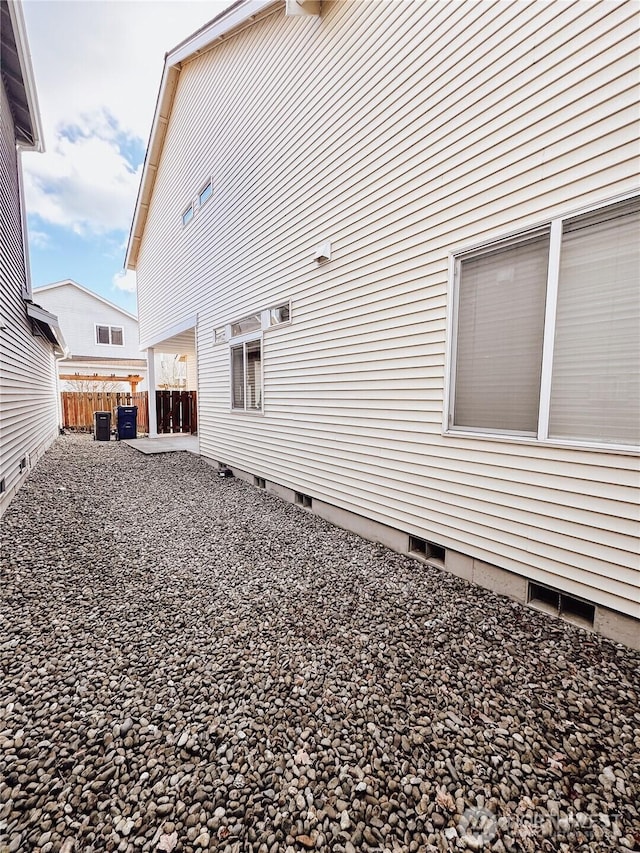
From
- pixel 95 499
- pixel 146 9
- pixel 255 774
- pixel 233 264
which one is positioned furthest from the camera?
pixel 146 9

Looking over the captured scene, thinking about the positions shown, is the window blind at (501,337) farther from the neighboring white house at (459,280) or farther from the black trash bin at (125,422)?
the black trash bin at (125,422)

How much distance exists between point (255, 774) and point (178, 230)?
10601 mm

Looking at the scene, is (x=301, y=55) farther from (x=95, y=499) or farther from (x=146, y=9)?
(x=95, y=499)

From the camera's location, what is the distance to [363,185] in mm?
4008

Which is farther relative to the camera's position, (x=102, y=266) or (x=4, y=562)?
(x=102, y=266)

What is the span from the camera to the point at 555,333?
8.48 ft

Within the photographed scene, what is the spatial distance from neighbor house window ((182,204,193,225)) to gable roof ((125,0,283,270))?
98.7 inches

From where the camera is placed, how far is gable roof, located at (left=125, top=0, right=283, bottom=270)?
5.59 m

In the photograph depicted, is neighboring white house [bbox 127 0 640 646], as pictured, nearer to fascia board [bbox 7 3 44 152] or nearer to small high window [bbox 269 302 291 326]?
small high window [bbox 269 302 291 326]

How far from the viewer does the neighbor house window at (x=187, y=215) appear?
28.4 ft

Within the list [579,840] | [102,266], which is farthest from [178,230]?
[102,266]

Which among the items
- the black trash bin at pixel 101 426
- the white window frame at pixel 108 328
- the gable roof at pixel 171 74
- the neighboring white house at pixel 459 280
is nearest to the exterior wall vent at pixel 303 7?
the neighboring white house at pixel 459 280

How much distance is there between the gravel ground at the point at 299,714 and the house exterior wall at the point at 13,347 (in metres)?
2.51

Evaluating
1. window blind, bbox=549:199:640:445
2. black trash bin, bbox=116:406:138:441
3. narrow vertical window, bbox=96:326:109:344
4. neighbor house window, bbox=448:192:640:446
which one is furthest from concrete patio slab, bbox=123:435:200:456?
narrow vertical window, bbox=96:326:109:344
